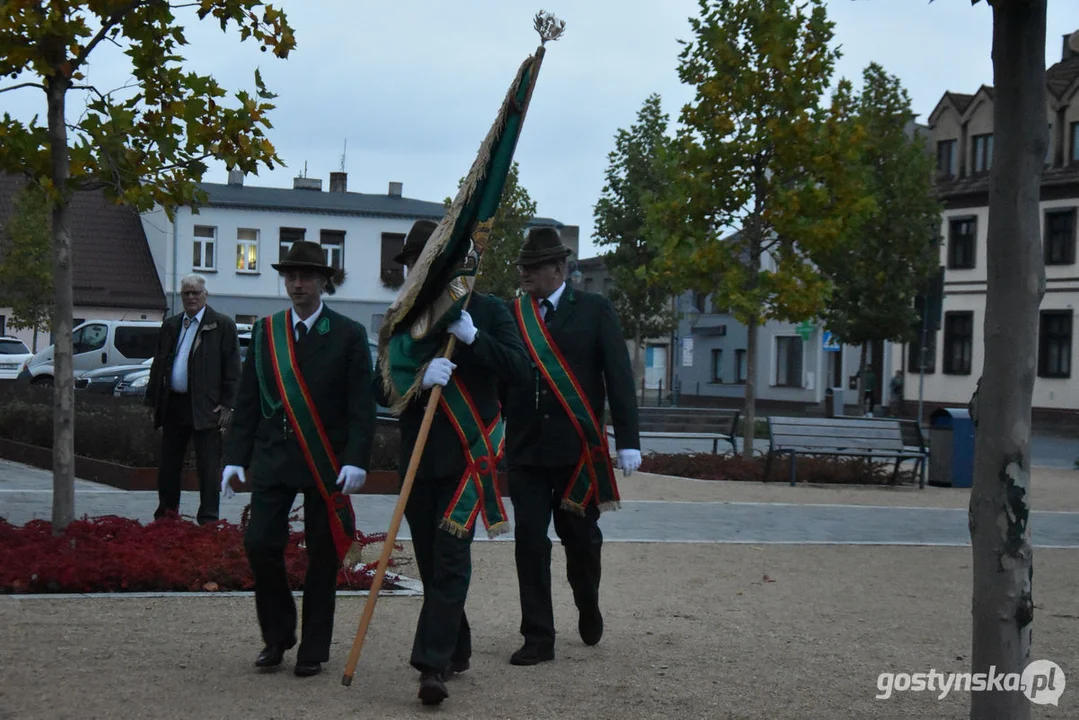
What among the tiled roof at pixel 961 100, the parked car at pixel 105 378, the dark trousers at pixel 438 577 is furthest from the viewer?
the tiled roof at pixel 961 100

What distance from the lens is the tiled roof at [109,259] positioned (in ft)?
180

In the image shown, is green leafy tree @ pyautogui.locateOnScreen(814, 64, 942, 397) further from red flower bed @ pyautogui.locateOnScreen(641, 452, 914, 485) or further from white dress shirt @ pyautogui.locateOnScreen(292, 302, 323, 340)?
white dress shirt @ pyautogui.locateOnScreen(292, 302, 323, 340)

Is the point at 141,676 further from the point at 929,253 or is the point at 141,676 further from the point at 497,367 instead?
the point at 929,253

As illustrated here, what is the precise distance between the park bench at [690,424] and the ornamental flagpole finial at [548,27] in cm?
1418

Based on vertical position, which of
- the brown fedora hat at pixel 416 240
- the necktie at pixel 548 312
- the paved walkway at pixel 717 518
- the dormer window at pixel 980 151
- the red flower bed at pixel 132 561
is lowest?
the paved walkway at pixel 717 518

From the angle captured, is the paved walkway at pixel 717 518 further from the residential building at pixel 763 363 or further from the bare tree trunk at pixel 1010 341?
the residential building at pixel 763 363

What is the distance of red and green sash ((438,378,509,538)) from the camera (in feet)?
20.5

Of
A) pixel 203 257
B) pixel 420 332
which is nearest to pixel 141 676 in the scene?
pixel 420 332

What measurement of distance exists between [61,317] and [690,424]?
42.6ft

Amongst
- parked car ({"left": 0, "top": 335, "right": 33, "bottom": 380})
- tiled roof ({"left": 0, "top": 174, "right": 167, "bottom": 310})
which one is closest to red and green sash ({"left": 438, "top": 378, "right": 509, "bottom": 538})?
parked car ({"left": 0, "top": 335, "right": 33, "bottom": 380})

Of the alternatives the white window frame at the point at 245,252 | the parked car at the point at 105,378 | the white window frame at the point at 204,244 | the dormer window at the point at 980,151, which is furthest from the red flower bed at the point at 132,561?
the white window frame at the point at 245,252

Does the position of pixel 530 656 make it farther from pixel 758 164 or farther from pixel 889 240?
pixel 889 240

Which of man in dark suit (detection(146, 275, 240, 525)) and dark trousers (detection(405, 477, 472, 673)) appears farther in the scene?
man in dark suit (detection(146, 275, 240, 525))

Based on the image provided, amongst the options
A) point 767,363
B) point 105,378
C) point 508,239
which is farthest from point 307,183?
point 105,378
